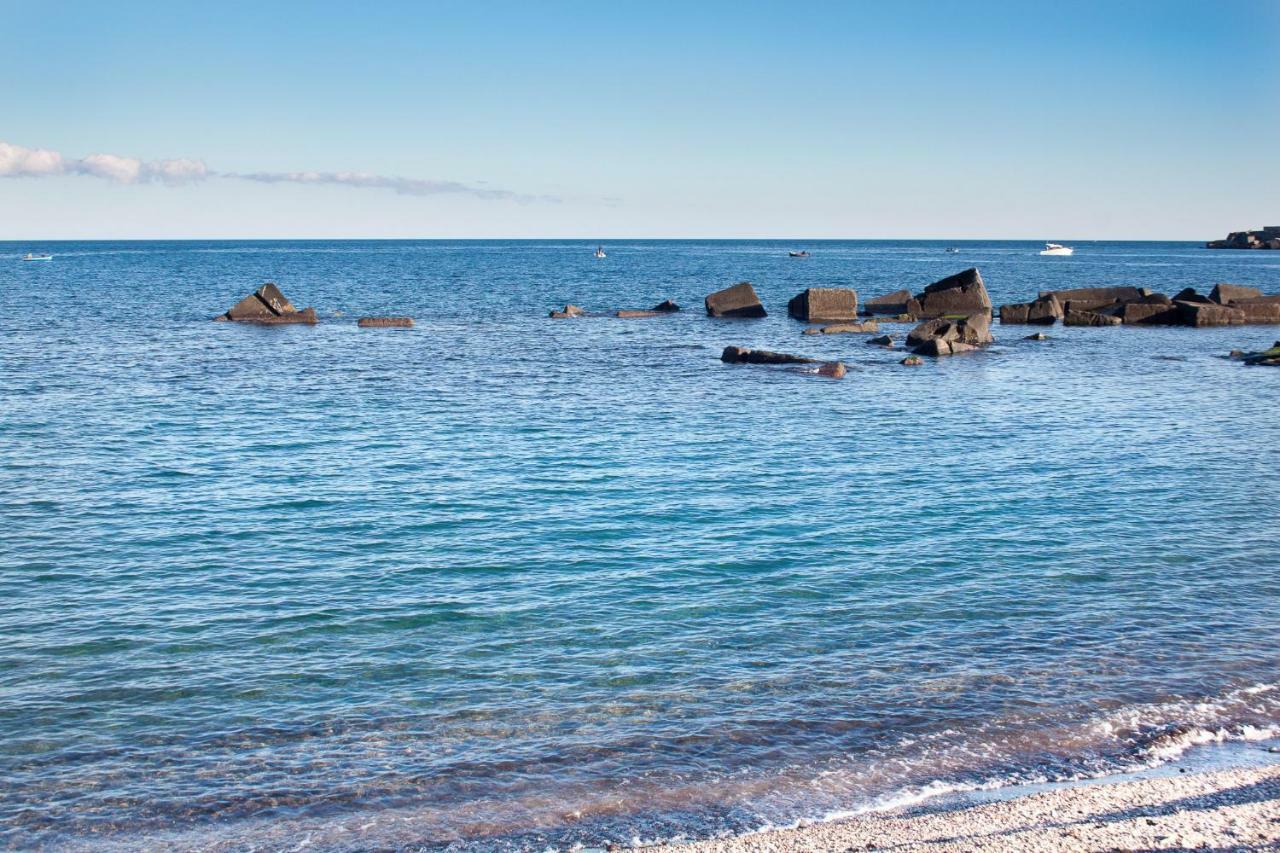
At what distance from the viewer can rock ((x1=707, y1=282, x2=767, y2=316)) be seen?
78.8m

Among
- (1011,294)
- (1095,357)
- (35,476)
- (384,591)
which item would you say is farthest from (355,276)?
(384,591)

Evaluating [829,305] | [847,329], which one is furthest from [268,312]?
[847,329]

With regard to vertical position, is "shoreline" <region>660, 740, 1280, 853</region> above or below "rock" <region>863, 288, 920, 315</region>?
below

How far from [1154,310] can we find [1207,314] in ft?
10.6

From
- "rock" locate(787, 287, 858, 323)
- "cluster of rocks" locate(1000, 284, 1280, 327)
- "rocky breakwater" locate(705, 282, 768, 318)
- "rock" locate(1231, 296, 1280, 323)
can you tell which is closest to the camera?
"cluster of rocks" locate(1000, 284, 1280, 327)

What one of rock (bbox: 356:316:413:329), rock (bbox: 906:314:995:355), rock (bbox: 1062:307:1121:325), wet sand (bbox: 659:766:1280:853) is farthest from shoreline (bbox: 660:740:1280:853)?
rock (bbox: 1062:307:1121:325)

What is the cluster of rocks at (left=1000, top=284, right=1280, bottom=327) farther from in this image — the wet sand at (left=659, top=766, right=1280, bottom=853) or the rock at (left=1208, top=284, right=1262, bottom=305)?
the wet sand at (left=659, top=766, right=1280, bottom=853)

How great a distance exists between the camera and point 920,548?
2269 centimetres

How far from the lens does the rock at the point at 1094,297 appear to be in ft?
250

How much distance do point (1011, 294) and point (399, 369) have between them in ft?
232

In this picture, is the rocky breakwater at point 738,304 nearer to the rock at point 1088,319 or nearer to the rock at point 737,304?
the rock at point 737,304

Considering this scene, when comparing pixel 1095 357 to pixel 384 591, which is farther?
pixel 1095 357

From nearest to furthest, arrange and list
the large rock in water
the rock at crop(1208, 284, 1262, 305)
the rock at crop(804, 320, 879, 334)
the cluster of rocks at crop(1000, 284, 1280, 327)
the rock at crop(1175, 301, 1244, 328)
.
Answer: the rock at crop(804, 320, 879, 334), the large rock in water, the rock at crop(1175, 301, 1244, 328), the cluster of rocks at crop(1000, 284, 1280, 327), the rock at crop(1208, 284, 1262, 305)

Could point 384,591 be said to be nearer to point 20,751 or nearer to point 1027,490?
point 20,751
